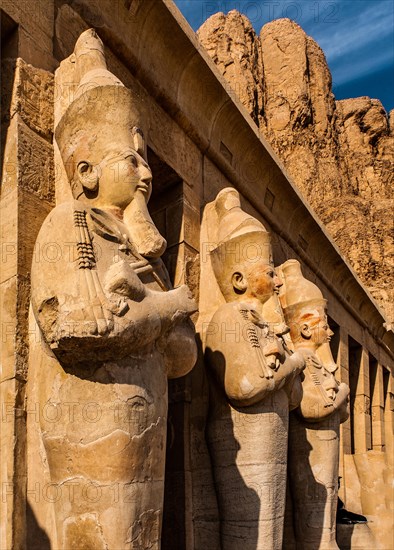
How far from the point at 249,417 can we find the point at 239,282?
101 cm

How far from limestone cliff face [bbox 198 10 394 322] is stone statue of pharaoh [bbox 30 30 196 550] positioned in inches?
722

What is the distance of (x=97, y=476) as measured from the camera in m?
3.15

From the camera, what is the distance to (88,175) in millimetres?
3744

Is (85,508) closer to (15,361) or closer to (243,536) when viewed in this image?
(15,361)

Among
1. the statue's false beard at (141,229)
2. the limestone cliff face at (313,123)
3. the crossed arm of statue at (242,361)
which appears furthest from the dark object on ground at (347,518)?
the limestone cliff face at (313,123)

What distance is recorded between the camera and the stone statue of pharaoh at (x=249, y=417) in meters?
4.57

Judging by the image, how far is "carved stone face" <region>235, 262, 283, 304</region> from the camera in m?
5.14

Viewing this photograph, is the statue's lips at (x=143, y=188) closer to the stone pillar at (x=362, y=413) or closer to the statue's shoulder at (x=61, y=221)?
the statue's shoulder at (x=61, y=221)

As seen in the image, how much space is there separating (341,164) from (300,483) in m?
21.5

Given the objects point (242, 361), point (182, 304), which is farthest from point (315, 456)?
point (182, 304)

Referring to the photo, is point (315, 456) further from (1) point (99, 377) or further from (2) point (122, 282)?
(2) point (122, 282)

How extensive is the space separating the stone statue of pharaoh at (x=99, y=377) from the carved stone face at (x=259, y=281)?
64.0 inches

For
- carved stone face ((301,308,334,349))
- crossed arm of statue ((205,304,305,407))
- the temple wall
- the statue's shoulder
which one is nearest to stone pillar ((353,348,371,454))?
the temple wall

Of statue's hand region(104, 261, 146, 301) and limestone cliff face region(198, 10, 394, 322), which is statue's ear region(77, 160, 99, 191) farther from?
limestone cliff face region(198, 10, 394, 322)
